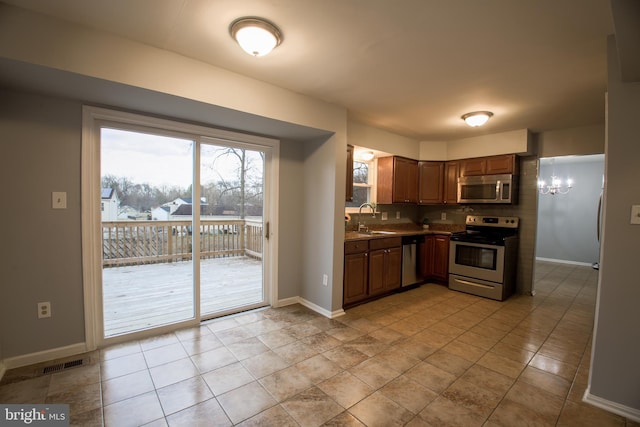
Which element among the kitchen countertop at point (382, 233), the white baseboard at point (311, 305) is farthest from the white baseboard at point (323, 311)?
the kitchen countertop at point (382, 233)

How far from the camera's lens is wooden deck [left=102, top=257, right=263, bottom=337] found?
2801mm

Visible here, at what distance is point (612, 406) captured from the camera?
1867mm

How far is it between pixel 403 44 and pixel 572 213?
710 cm

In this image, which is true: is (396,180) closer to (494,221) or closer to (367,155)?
(367,155)

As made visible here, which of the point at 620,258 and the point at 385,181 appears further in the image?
the point at 385,181

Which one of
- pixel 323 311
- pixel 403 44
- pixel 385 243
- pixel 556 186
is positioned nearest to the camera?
pixel 403 44

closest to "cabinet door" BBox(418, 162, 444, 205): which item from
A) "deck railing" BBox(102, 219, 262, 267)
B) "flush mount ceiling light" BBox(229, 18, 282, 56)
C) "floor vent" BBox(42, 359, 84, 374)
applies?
"deck railing" BBox(102, 219, 262, 267)

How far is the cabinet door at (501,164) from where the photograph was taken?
4.14 metres

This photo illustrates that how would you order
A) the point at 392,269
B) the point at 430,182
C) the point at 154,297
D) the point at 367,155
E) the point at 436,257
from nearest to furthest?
1. the point at 154,297
2. the point at 392,269
3. the point at 367,155
4. the point at 436,257
5. the point at 430,182

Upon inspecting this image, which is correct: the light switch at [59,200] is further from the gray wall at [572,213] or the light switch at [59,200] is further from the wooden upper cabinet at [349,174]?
the gray wall at [572,213]

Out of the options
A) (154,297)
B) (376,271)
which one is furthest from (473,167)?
(154,297)

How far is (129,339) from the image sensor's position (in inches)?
103

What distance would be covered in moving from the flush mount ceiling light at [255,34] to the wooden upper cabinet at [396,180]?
118 inches

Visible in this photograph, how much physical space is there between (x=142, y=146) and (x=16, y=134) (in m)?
0.83
